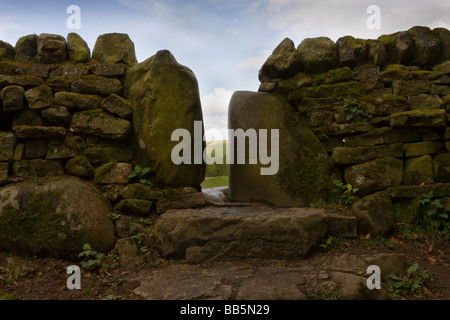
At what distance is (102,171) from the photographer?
13.0 ft

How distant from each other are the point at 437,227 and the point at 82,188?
14.5 feet

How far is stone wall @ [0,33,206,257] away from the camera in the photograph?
3.77 m

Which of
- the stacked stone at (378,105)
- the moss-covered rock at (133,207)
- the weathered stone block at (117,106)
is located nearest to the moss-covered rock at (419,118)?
the stacked stone at (378,105)

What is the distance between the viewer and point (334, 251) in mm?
3404

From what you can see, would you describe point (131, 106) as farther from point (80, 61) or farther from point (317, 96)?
point (317, 96)

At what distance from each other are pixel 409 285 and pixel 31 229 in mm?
3939

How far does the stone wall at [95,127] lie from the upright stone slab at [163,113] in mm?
14

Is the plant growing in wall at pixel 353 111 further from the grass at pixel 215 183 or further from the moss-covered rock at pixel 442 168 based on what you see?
the grass at pixel 215 183

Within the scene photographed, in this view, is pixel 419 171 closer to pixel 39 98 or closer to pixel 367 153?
pixel 367 153

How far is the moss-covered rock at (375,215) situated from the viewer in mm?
3631

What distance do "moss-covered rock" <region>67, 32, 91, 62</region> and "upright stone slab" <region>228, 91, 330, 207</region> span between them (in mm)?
2394

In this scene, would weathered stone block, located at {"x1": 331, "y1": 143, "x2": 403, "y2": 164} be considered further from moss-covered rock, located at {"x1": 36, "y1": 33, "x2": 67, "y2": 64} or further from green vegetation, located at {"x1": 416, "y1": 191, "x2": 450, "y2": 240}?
moss-covered rock, located at {"x1": 36, "y1": 33, "x2": 67, "y2": 64}

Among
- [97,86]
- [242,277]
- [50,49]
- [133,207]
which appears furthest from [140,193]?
[50,49]
